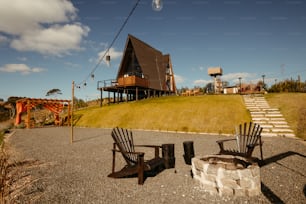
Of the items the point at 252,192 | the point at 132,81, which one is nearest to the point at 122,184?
the point at 252,192

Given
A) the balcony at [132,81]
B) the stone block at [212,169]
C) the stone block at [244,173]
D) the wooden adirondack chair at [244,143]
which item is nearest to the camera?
the stone block at [244,173]

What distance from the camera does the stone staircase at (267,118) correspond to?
36.7ft

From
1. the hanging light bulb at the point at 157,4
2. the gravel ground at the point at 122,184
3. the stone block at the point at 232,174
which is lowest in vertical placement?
the gravel ground at the point at 122,184

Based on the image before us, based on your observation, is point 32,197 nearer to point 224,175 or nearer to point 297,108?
point 224,175

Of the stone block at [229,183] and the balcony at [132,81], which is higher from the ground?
the balcony at [132,81]

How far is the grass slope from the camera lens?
13.8 m

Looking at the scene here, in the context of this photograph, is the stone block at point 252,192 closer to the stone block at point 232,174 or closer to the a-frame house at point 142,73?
the stone block at point 232,174

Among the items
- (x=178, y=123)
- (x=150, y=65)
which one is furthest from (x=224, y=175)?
(x=150, y=65)

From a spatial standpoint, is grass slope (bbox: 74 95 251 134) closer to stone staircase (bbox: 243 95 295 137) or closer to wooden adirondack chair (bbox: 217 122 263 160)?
stone staircase (bbox: 243 95 295 137)

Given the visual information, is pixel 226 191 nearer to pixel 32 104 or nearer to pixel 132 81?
pixel 132 81

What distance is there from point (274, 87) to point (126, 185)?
25.1 m

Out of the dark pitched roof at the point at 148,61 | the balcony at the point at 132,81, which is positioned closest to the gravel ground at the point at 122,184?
the balcony at the point at 132,81

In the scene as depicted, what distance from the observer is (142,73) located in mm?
26234

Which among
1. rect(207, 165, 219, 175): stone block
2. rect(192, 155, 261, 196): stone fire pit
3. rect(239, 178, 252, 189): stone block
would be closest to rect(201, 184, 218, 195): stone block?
rect(192, 155, 261, 196): stone fire pit
